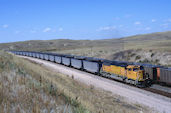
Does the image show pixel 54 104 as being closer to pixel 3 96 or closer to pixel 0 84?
pixel 3 96

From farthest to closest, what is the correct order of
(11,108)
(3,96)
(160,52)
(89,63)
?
(160,52)
(89,63)
(3,96)
(11,108)

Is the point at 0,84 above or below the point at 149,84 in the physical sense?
above

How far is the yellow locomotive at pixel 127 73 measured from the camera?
72.8ft

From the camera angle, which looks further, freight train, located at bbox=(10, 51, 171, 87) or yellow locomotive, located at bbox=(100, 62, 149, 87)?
yellow locomotive, located at bbox=(100, 62, 149, 87)

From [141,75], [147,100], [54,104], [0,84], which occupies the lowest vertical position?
[147,100]

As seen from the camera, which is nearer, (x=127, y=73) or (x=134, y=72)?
(x=134, y=72)

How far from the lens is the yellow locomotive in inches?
874

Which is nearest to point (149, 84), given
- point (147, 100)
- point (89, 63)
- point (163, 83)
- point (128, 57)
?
point (163, 83)

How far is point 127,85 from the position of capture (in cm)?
2373

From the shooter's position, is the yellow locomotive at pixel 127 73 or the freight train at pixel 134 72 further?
the yellow locomotive at pixel 127 73

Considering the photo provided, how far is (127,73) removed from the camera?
2380cm

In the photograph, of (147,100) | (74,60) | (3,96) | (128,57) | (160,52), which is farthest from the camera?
(128,57)

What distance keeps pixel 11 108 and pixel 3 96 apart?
950 millimetres

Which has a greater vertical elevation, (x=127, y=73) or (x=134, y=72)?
(x=134, y=72)
